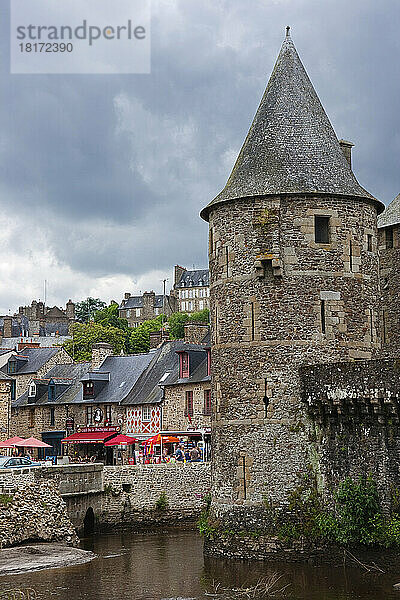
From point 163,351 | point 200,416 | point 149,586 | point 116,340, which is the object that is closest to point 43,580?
point 149,586

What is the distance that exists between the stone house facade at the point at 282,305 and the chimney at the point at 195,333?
22265mm

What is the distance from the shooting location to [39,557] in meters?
25.8

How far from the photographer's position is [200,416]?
140 feet

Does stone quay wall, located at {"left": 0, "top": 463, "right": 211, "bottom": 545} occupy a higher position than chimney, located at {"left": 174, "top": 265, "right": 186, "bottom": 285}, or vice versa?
chimney, located at {"left": 174, "top": 265, "right": 186, "bottom": 285}

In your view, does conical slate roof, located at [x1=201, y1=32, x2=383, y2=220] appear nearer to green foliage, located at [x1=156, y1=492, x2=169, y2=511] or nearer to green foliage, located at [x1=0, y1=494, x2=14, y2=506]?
green foliage, located at [x1=0, y1=494, x2=14, y2=506]

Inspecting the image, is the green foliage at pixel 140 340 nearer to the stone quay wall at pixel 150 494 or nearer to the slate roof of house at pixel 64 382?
the slate roof of house at pixel 64 382

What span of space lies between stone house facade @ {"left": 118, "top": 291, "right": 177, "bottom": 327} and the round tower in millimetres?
84535

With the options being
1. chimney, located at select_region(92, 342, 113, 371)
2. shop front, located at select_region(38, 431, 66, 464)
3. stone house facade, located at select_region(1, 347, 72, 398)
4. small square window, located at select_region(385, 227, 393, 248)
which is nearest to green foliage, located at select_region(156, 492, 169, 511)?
small square window, located at select_region(385, 227, 393, 248)

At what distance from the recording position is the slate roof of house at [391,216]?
3108 centimetres

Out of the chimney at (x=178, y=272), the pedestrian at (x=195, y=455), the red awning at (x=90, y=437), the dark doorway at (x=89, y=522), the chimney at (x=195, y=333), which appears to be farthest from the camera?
the chimney at (x=178, y=272)

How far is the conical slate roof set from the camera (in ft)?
83.2

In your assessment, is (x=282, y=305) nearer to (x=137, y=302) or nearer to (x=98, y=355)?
Result: (x=98, y=355)

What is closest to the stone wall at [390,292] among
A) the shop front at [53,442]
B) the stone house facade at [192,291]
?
the shop front at [53,442]

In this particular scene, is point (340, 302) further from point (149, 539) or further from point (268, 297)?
point (149, 539)
